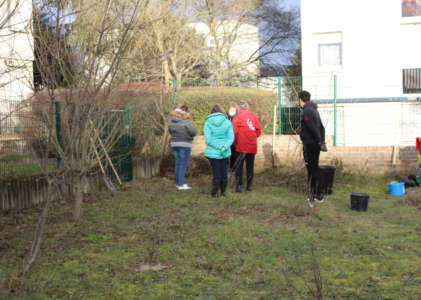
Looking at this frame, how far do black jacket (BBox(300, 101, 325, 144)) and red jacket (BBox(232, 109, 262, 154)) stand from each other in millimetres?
1281

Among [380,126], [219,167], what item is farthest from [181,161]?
[380,126]

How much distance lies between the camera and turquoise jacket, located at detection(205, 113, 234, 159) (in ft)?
24.8

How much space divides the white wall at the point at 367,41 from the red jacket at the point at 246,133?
23.6 ft

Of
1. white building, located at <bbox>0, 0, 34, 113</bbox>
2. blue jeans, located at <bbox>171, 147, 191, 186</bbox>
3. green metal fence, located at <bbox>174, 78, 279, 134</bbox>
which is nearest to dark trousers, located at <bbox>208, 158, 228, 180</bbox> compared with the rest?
blue jeans, located at <bbox>171, 147, 191, 186</bbox>

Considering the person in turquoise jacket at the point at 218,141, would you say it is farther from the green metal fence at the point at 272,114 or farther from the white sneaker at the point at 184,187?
the green metal fence at the point at 272,114

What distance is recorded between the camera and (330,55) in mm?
15320

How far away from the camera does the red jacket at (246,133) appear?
817 centimetres

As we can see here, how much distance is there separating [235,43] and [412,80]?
1217cm

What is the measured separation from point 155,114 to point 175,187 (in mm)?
2924

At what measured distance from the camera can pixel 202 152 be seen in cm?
1170

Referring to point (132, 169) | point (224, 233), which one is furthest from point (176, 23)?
point (224, 233)

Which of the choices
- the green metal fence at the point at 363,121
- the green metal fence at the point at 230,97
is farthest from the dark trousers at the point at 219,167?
the green metal fence at the point at 230,97

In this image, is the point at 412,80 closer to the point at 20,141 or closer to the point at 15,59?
the point at 20,141

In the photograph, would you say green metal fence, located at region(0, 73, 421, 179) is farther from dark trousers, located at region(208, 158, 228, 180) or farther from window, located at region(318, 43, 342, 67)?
window, located at region(318, 43, 342, 67)
